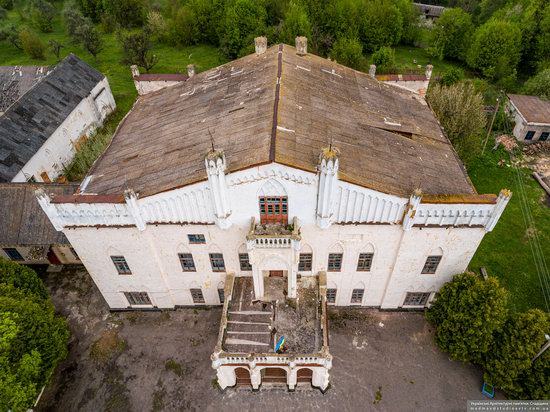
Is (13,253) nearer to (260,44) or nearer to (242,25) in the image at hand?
(260,44)

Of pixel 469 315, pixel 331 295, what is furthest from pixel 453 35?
pixel 469 315

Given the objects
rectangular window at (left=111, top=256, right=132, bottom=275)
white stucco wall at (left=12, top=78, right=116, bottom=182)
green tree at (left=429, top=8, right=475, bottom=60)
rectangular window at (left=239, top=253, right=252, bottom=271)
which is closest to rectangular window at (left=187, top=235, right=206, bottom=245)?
rectangular window at (left=239, top=253, right=252, bottom=271)

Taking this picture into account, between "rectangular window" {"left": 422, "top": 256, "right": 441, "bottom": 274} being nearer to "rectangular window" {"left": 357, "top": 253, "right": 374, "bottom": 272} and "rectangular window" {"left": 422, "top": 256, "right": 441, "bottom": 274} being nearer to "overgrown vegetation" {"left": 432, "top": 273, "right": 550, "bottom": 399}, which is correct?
"overgrown vegetation" {"left": 432, "top": 273, "right": 550, "bottom": 399}

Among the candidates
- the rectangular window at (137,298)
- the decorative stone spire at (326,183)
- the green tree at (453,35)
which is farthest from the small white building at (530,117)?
the rectangular window at (137,298)

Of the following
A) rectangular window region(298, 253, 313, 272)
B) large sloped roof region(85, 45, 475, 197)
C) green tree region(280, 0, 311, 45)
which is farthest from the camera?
green tree region(280, 0, 311, 45)

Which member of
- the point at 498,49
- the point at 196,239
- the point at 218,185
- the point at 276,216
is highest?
the point at 218,185

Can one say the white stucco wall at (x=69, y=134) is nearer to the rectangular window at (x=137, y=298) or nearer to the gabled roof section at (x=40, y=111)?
the gabled roof section at (x=40, y=111)
